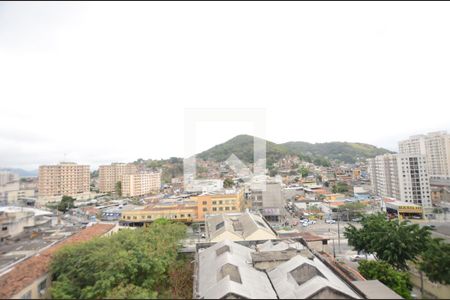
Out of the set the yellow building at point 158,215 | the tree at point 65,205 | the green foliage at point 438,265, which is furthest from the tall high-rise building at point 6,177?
the tree at point 65,205

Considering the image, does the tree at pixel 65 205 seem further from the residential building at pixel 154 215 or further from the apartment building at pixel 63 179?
the residential building at pixel 154 215

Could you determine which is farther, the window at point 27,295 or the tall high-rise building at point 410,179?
the tall high-rise building at point 410,179

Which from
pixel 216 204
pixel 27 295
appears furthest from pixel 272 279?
pixel 216 204

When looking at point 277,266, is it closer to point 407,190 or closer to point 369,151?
point 407,190

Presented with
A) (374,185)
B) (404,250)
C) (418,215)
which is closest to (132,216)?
(404,250)

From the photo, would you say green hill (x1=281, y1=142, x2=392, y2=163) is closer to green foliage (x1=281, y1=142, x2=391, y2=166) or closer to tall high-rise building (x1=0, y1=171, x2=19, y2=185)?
green foliage (x1=281, y1=142, x2=391, y2=166)

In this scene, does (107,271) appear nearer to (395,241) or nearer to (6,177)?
(6,177)
